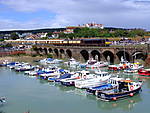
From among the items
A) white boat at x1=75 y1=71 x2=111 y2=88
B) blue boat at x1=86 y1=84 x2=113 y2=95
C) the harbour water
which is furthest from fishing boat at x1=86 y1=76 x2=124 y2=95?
white boat at x1=75 y1=71 x2=111 y2=88

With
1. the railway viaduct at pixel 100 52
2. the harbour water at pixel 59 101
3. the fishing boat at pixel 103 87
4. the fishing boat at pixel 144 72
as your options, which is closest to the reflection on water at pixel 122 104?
the harbour water at pixel 59 101

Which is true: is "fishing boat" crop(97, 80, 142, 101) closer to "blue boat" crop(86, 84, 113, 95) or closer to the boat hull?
the boat hull

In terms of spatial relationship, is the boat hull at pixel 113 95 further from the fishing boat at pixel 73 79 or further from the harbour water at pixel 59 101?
the fishing boat at pixel 73 79

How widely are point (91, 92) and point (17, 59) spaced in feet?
132

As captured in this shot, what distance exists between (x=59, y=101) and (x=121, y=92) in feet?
21.3

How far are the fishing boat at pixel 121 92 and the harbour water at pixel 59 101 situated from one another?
0.47 metres

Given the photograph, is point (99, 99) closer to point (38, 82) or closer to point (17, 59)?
point (38, 82)

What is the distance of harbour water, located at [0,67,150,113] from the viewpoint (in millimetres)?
22641

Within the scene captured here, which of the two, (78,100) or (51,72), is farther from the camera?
(51,72)

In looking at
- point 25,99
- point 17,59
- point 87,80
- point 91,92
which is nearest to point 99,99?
point 91,92

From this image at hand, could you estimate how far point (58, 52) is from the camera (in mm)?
66438

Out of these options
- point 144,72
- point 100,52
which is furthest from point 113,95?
point 100,52

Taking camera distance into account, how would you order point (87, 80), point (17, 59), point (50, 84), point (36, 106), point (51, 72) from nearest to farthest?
point (36, 106) < point (87, 80) < point (50, 84) < point (51, 72) < point (17, 59)

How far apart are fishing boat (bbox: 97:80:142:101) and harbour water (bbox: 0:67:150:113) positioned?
47cm
